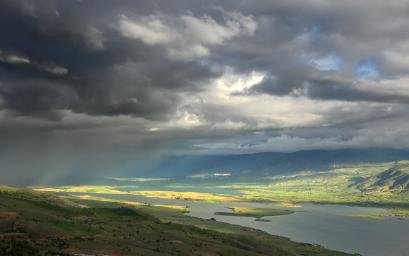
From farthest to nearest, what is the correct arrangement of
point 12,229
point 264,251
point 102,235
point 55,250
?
1. point 264,251
2. point 102,235
3. point 12,229
4. point 55,250

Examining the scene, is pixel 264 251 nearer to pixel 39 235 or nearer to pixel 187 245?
pixel 187 245

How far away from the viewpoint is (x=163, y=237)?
506 ft

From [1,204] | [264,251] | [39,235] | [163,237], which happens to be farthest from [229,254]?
[1,204]

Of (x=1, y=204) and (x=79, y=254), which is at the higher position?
(x=1, y=204)

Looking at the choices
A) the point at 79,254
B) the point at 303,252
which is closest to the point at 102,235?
the point at 79,254

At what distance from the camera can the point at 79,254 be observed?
96562 mm

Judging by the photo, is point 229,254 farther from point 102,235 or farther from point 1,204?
point 1,204

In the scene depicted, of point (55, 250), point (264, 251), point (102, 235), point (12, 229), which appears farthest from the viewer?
point (264, 251)

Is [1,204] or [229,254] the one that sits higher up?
[1,204]

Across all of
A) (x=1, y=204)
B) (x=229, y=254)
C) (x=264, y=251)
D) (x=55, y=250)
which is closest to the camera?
(x=55, y=250)

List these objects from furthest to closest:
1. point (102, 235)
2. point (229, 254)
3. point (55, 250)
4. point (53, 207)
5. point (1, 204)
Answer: point (53, 207) < point (1, 204) < point (229, 254) < point (102, 235) < point (55, 250)

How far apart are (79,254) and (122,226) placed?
64.0 meters

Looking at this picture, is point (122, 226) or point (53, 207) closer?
point (122, 226)

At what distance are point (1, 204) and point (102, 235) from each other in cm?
4851
